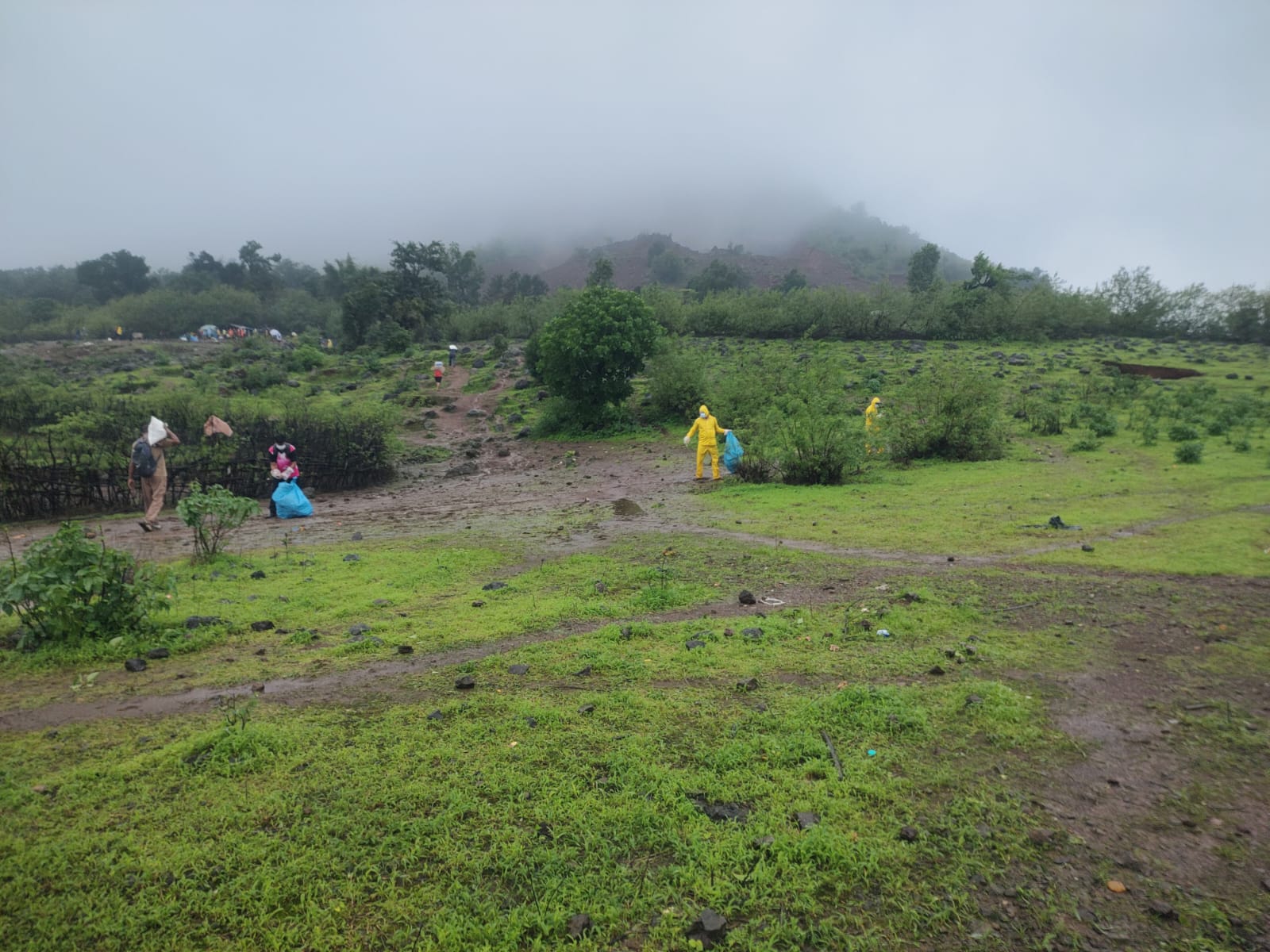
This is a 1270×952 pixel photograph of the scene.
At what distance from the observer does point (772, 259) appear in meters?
149

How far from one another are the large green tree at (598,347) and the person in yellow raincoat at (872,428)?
8.51 m

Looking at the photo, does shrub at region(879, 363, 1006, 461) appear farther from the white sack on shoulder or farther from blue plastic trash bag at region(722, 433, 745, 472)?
the white sack on shoulder

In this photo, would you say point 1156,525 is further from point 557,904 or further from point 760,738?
point 557,904

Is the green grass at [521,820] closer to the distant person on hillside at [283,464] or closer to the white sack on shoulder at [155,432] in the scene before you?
the white sack on shoulder at [155,432]

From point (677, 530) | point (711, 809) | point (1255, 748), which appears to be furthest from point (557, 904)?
point (677, 530)

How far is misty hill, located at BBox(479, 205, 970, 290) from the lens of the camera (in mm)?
127081

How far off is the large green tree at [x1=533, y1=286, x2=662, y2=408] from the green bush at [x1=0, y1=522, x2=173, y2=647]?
1793 centimetres

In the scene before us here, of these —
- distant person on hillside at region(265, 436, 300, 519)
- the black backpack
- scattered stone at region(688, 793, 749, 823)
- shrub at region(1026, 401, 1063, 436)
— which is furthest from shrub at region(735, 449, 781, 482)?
the black backpack

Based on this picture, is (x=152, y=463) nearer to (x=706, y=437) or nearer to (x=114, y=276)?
(x=706, y=437)

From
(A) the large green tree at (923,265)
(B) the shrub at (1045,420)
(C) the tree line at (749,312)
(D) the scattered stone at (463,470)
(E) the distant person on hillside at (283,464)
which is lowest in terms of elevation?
(D) the scattered stone at (463,470)

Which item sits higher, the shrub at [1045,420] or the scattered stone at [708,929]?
the shrub at [1045,420]

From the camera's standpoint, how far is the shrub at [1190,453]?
15.0 meters

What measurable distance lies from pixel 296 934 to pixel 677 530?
809 centimetres

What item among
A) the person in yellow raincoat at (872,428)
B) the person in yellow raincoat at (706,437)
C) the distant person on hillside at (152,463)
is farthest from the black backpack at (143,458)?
the person in yellow raincoat at (872,428)
